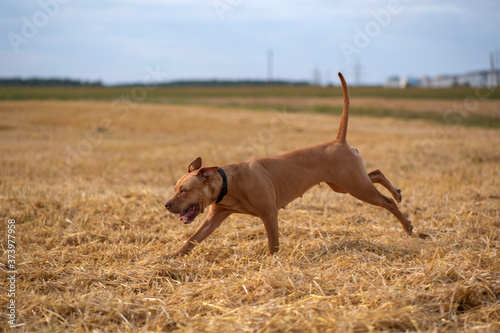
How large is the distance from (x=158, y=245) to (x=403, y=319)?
3.16 metres

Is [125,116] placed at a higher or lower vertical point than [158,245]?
higher

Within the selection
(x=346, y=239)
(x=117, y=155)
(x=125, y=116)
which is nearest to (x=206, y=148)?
(x=117, y=155)

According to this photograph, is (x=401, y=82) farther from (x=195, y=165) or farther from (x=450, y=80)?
(x=195, y=165)

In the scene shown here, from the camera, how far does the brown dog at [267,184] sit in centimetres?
473

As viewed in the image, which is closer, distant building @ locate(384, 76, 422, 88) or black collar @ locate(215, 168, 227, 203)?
black collar @ locate(215, 168, 227, 203)

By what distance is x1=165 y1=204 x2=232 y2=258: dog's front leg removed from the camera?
5250 millimetres

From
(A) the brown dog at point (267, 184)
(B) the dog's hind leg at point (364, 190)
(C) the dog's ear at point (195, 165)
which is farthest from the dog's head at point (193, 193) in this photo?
(B) the dog's hind leg at point (364, 190)

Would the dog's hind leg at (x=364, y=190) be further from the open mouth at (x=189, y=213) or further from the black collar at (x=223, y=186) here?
the open mouth at (x=189, y=213)

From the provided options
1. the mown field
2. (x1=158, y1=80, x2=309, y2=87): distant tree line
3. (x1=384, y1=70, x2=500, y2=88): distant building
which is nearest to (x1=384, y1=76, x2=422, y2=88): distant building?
(x1=384, y1=70, x2=500, y2=88): distant building

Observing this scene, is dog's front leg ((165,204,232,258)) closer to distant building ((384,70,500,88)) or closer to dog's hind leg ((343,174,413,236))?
dog's hind leg ((343,174,413,236))

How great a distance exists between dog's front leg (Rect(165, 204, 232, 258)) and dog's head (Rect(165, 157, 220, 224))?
1.61ft

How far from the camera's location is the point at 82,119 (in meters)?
24.6

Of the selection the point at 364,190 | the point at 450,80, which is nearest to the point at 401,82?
the point at 450,80

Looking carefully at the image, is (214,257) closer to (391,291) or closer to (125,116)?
(391,291)
